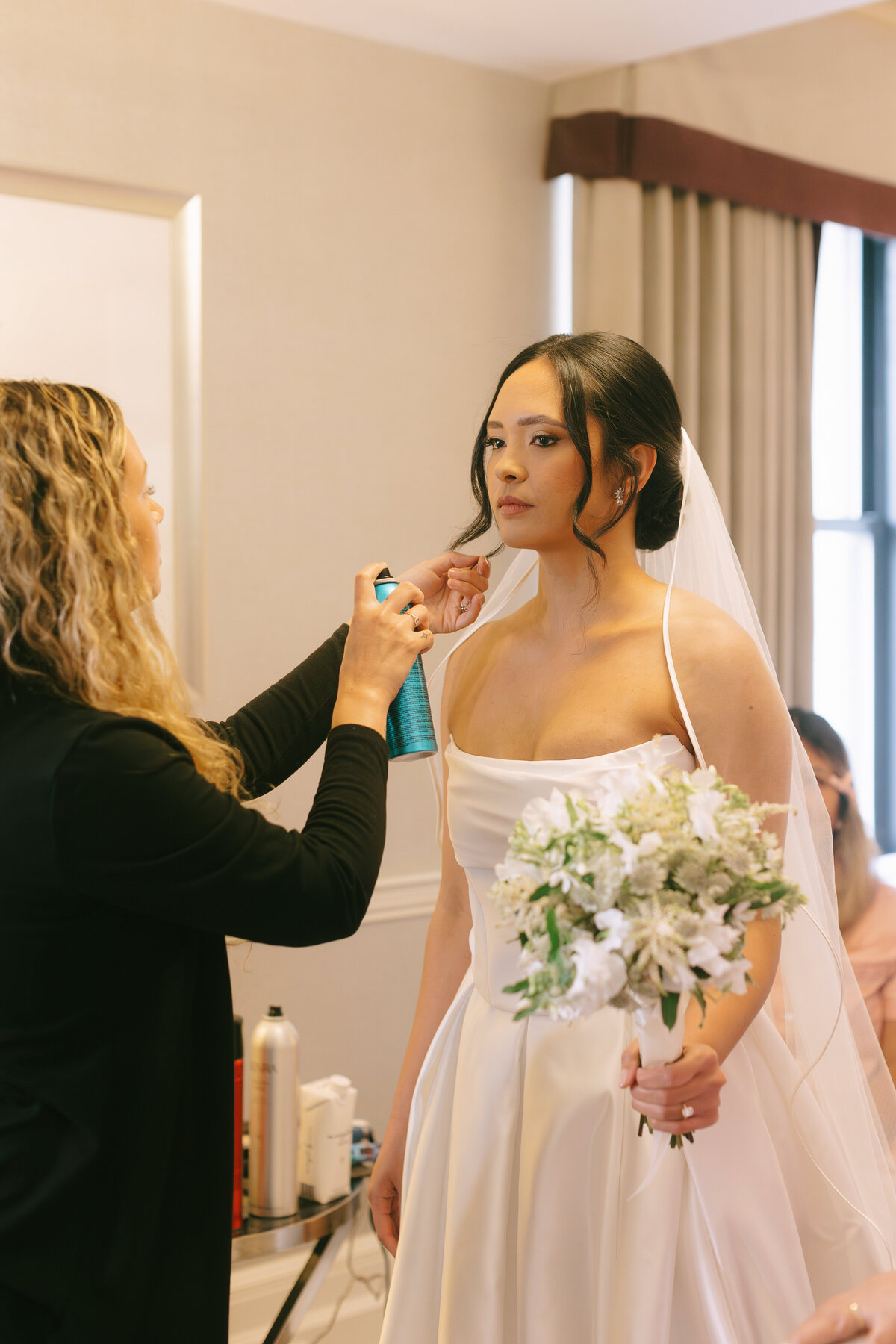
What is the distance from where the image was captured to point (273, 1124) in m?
2.12

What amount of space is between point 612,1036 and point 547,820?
45 cm

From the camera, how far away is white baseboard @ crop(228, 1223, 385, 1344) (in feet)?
8.68

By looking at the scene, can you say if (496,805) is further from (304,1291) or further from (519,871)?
(304,1291)

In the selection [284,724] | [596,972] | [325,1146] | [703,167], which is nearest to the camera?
[596,972]

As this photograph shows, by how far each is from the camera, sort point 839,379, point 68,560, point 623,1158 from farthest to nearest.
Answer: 1. point 839,379
2. point 623,1158
3. point 68,560

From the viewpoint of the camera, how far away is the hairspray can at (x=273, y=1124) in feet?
6.91

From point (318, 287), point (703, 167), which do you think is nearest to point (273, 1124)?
point (318, 287)

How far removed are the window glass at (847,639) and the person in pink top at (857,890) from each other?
1.49m

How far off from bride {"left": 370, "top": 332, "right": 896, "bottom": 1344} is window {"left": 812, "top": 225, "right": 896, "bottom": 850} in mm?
2516

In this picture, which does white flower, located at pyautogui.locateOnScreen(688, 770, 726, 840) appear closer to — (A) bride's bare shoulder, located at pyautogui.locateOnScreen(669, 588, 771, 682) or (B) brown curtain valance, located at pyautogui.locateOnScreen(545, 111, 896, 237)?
(A) bride's bare shoulder, located at pyautogui.locateOnScreen(669, 588, 771, 682)

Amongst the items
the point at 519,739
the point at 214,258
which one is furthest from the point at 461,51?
the point at 519,739

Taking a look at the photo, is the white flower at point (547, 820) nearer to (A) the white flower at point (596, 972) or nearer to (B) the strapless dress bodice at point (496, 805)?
(A) the white flower at point (596, 972)

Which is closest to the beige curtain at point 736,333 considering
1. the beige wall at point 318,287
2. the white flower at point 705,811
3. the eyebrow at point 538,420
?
the beige wall at point 318,287

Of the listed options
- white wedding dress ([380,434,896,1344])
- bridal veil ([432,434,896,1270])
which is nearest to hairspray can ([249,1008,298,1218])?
white wedding dress ([380,434,896,1344])
